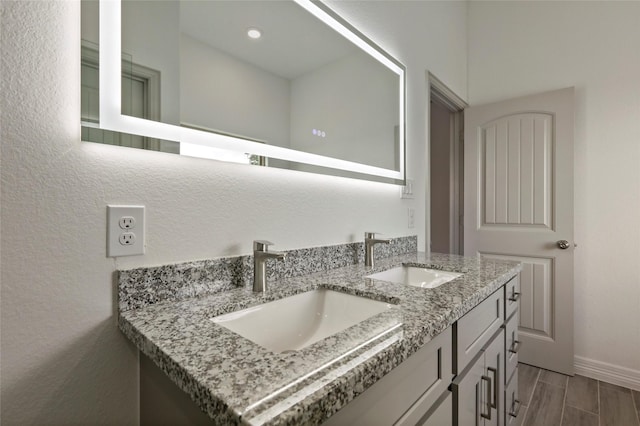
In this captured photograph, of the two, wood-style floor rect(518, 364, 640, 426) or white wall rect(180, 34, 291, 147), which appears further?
wood-style floor rect(518, 364, 640, 426)

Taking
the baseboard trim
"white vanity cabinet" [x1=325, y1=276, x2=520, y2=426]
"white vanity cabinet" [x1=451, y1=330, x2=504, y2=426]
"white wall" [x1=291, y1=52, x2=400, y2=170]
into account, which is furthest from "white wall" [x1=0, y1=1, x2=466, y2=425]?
the baseboard trim

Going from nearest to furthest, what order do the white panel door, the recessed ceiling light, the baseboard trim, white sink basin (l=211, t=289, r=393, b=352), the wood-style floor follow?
white sink basin (l=211, t=289, r=393, b=352) → the recessed ceiling light → the wood-style floor → the baseboard trim → the white panel door

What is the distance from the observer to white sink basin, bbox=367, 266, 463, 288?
1207mm

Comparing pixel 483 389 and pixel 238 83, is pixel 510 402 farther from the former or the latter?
pixel 238 83

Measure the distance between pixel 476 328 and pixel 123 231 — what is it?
0.96 meters

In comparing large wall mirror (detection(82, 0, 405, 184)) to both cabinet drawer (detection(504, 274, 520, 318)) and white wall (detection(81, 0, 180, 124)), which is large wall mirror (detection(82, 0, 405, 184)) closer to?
white wall (detection(81, 0, 180, 124))

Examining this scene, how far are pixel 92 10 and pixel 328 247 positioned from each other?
36.6 inches

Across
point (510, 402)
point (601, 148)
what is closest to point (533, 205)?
point (601, 148)

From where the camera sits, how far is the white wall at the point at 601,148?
1932 mm

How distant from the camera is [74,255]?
627 mm

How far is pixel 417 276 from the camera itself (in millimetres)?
1321

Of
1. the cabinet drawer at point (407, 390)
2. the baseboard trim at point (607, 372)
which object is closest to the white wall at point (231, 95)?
the cabinet drawer at point (407, 390)

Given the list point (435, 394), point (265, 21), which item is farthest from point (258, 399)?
point (265, 21)

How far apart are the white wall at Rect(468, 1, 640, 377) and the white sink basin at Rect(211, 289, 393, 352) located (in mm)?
2070
